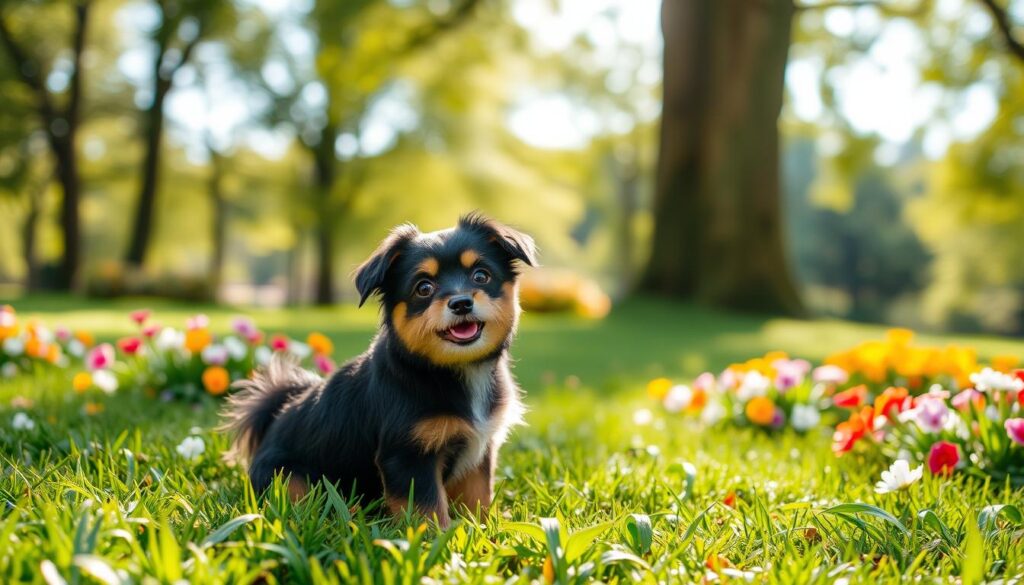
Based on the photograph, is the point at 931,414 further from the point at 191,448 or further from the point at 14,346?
the point at 14,346

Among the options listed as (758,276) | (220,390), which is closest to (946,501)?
(220,390)

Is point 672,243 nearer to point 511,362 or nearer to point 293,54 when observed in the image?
point 511,362

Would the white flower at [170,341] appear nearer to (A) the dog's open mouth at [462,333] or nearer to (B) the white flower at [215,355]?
(B) the white flower at [215,355]

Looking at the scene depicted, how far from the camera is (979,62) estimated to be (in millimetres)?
16906

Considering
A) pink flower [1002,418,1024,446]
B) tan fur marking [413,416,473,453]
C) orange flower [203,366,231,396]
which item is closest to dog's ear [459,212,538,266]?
tan fur marking [413,416,473,453]

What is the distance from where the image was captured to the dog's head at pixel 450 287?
3.06 metres

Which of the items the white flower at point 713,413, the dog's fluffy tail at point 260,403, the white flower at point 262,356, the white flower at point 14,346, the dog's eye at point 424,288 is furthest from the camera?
the white flower at point 14,346

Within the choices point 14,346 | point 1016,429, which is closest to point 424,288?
point 1016,429

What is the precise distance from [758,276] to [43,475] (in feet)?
42.2

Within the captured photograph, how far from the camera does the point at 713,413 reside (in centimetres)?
552

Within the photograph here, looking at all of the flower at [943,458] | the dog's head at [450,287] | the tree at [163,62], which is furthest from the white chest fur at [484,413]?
the tree at [163,62]

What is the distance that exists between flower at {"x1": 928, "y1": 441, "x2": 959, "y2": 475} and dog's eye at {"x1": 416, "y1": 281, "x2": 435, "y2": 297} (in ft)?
7.98

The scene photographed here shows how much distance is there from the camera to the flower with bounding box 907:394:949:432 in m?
3.89

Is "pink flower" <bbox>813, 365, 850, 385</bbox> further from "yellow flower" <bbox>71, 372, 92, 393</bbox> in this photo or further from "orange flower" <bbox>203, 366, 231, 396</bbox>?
"yellow flower" <bbox>71, 372, 92, 393</bbox>
